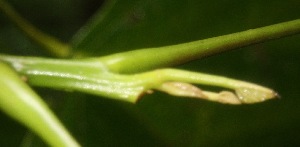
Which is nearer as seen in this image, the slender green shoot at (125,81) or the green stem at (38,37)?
the slender green shoot at (125,81)

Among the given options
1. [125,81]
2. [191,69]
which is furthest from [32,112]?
[191,69]

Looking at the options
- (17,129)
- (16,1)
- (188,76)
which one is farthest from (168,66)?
(16,1)

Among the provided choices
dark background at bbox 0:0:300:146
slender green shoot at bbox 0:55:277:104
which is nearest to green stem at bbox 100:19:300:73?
slender green shoot at bbox 0:55:277:104

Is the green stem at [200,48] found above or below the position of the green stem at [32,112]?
above

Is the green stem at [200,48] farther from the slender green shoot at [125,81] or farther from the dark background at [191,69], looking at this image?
the dark background at [191,69]

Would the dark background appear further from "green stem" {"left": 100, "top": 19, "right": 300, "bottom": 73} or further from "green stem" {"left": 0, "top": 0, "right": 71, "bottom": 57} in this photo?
"green stem" {"left": 100, "top": 19, "right": 300, "bottom": 73}

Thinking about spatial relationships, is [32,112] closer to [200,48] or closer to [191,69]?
[200,48]

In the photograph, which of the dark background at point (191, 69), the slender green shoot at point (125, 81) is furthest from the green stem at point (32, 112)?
the dark background at point (191, 69)
